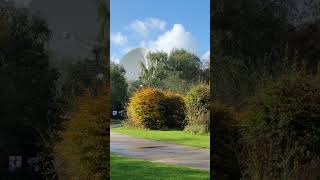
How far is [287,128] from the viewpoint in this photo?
5551 mm

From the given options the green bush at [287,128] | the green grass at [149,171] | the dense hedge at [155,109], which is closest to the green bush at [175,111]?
the dense hedge at [155,109]

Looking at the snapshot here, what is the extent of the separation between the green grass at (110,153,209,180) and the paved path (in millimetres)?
392

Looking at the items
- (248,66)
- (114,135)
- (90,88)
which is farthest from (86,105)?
(114,135)

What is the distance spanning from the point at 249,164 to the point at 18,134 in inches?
116

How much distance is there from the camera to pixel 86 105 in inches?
229

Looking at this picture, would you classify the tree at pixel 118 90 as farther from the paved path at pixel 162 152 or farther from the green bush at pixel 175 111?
the paved path at pixel 162 152

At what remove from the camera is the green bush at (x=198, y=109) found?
15.5 m

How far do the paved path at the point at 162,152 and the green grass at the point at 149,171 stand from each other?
39cm

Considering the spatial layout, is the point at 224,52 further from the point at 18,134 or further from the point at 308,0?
the point at 18,134

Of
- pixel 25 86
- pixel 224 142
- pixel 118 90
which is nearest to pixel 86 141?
pixel 25 86

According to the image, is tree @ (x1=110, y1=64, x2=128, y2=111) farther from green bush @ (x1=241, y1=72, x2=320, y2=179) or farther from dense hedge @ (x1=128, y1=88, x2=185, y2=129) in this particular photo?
green bush @ (x1=241, y1=72, x2=320, y2=179)

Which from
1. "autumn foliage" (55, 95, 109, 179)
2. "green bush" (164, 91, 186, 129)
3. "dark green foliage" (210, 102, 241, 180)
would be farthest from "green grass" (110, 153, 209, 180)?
"green bush" (164, 91, 186, 129)

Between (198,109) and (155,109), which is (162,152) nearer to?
(198,109)

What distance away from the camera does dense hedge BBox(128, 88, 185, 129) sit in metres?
16.3
